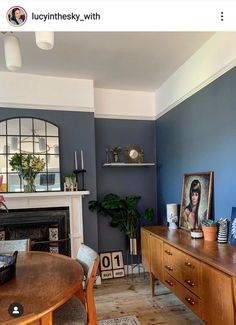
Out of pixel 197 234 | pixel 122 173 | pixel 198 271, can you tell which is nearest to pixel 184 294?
pixel 198 271

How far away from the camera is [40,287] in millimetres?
1473

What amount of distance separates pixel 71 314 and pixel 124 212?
2.18 meters

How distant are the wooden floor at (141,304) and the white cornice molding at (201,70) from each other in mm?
2376

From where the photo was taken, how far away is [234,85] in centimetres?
242

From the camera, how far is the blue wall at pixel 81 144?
3656mm

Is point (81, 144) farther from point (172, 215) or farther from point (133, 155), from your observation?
point (172, 215)

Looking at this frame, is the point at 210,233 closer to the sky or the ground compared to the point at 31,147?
closer to the ground

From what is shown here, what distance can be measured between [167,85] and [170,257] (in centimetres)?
233

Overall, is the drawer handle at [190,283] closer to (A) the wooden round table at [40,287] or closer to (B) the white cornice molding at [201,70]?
(A) the wooden round table at [40,287]

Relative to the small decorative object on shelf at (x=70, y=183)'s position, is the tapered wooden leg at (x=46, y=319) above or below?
below

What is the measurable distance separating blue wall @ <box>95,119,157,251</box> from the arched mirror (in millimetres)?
705

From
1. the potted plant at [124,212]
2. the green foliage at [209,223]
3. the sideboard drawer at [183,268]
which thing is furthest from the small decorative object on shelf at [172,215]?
the green foliage at [209,223]

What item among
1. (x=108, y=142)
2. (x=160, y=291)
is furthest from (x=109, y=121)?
(x=160, y=291)

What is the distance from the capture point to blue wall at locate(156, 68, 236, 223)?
8.21 ft
